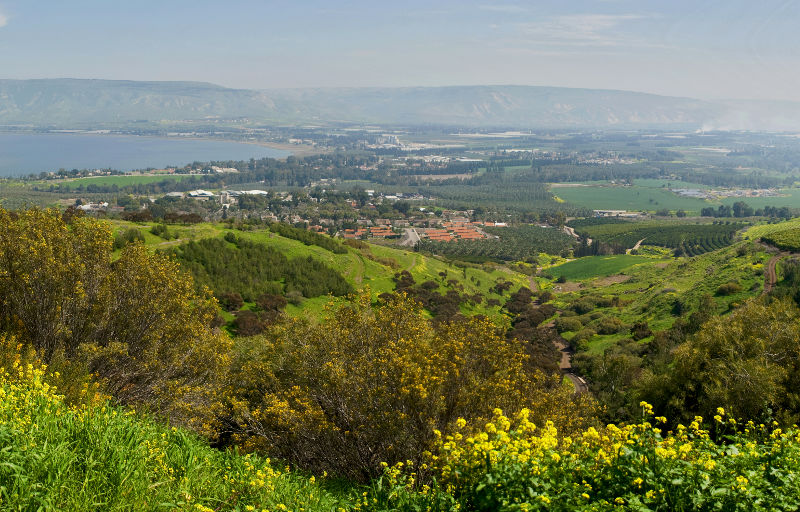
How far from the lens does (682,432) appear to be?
22.7ft

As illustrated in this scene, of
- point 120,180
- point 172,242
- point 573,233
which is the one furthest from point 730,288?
point 120,180

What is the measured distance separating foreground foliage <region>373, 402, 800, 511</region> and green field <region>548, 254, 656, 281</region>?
81.0 metres

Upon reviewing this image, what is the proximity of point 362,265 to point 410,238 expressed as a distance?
2021 inches

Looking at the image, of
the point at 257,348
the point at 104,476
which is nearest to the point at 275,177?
the point at 257,348

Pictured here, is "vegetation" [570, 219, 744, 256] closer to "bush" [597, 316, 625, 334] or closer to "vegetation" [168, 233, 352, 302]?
"bush" [597, 316, 625, 334]

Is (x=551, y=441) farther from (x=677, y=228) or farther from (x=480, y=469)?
(x=677, y=228)

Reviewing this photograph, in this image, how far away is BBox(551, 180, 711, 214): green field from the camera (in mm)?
161500

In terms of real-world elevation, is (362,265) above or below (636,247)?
above

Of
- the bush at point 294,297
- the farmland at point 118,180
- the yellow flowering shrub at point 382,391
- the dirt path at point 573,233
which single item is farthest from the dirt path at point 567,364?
the farmland at point 118,180

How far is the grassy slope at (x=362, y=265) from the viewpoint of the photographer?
152ft

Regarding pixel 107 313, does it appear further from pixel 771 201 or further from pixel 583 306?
pixel 771 201

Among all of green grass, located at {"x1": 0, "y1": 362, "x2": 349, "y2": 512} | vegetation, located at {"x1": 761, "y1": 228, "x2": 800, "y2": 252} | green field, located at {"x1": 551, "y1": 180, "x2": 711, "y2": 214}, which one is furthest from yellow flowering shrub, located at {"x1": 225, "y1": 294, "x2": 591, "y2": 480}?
green field, located at {"x1": 551, "y1": 180, "x2": 711, "y2": 214}

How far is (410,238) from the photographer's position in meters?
110

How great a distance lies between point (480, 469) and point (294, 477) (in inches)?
153
